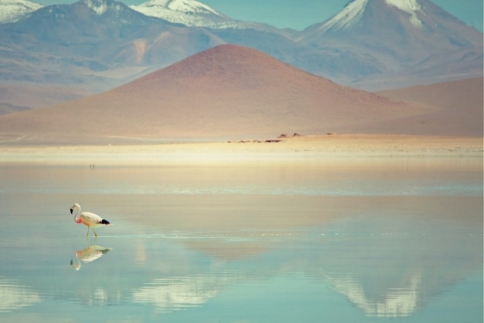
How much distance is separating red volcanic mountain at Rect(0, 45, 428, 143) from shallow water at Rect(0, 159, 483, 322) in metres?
44.8

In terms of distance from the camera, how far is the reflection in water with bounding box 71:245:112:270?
9.80 m

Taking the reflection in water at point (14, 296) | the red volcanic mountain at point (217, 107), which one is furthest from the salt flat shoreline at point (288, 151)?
the reflection in water at point (14, 296)

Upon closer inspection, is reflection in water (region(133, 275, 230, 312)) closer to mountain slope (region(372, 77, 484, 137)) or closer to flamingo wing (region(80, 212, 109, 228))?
flamingo wing (region(80, 212, 109, 228))

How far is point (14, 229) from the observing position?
1259 cm

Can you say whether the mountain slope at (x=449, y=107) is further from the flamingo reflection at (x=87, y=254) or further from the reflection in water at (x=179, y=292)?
the reflection in water at (x=179, y=292)

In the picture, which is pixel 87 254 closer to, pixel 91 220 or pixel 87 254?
pixel 87 254

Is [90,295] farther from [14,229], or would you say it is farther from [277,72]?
[277,72]

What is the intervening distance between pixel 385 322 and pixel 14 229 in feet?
22.3

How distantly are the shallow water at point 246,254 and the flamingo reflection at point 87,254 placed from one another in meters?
0.02

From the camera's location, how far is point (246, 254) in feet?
33.9

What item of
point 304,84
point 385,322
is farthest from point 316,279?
point 304,84

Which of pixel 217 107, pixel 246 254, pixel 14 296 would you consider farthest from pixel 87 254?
pixel 217 107

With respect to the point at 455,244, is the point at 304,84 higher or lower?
higher

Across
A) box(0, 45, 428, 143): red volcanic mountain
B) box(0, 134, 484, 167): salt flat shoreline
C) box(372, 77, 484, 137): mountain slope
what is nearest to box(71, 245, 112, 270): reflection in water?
box(0, 134, 484, 167): salt flat shoreline
